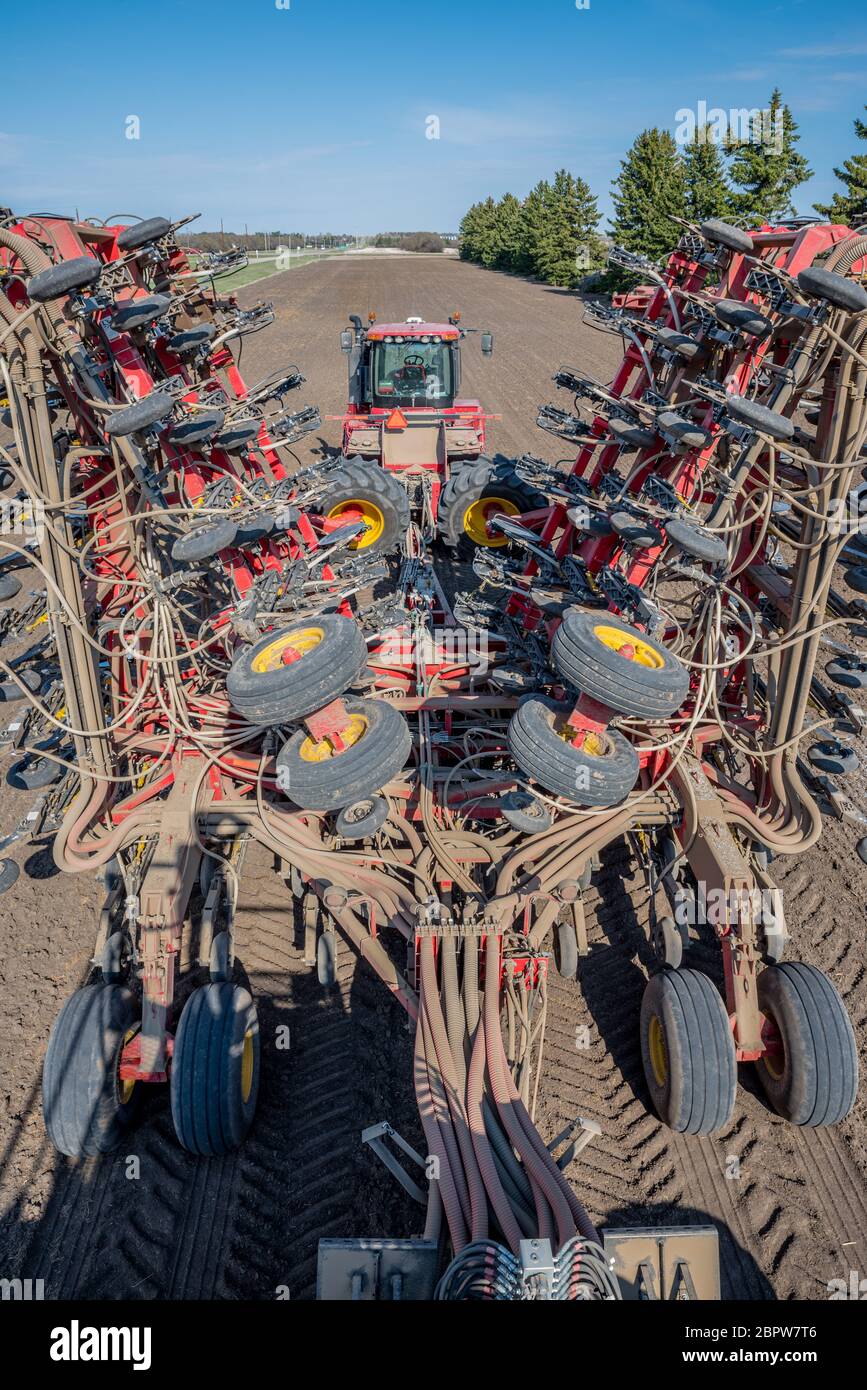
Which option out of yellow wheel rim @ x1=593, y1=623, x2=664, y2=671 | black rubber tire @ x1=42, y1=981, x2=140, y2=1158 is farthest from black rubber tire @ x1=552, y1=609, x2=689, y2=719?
black rubber tire @ x1=42, y1=981, x2=140, y2=1158

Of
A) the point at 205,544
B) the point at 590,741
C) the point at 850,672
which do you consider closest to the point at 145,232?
the point at 205,544

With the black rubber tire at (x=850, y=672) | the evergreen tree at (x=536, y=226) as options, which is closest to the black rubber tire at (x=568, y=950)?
the black rubber tire at (x=850, y=672)

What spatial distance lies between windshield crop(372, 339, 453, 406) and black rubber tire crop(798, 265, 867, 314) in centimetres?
741

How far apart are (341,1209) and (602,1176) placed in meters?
1.35

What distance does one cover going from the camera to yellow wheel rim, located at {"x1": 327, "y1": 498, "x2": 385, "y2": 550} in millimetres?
9367

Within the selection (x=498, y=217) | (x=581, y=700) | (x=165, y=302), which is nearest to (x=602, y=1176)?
(x=581, y=700)

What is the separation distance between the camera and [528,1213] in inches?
133

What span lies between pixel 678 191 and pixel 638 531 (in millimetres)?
32934

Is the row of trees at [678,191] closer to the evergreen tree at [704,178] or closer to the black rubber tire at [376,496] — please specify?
the evergreen tree at [704,178]

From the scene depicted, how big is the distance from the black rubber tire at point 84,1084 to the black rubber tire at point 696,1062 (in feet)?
9.46

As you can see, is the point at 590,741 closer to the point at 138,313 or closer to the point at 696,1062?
the point at 696,1062

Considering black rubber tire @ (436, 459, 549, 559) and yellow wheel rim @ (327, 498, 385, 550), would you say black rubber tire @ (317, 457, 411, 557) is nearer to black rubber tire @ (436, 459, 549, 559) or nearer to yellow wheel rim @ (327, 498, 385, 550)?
yellow wheel rim @ (327, 498, 385, 550)

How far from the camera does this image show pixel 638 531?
4.86 metres
